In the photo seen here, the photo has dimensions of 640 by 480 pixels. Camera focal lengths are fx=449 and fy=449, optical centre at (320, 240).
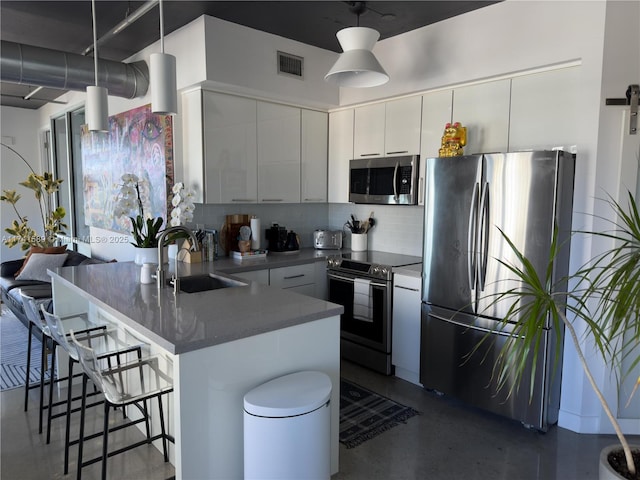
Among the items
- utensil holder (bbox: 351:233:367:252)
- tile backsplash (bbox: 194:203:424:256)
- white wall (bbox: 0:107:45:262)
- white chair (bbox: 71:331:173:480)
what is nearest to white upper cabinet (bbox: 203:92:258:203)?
tile backsplash (bbox: 194:203:424:256)

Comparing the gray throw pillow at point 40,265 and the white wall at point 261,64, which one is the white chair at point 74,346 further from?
the gray throw pillow at point 40,265

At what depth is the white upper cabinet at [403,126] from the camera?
3.87 metres

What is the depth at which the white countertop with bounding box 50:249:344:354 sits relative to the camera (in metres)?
1.92

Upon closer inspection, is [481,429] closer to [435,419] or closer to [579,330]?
[435,419]

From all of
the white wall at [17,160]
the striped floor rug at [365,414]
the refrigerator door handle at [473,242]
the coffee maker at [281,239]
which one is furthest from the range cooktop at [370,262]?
the white wall at [17,160]

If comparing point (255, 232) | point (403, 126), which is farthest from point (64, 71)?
point (403, 126)

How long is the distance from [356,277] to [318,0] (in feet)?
7.21

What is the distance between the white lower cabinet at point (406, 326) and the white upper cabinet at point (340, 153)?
1302mm

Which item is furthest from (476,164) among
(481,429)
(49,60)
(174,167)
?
(49,60)

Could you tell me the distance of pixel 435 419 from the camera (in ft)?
10.2

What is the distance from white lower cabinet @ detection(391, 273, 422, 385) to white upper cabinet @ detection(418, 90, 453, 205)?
75 centimetres

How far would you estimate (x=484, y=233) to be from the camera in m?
2.98

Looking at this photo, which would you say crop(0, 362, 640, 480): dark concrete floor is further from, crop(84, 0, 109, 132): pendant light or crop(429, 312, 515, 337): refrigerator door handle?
crop(84, 0, 109, 132): pendant light

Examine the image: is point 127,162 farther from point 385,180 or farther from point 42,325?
point 385,180
